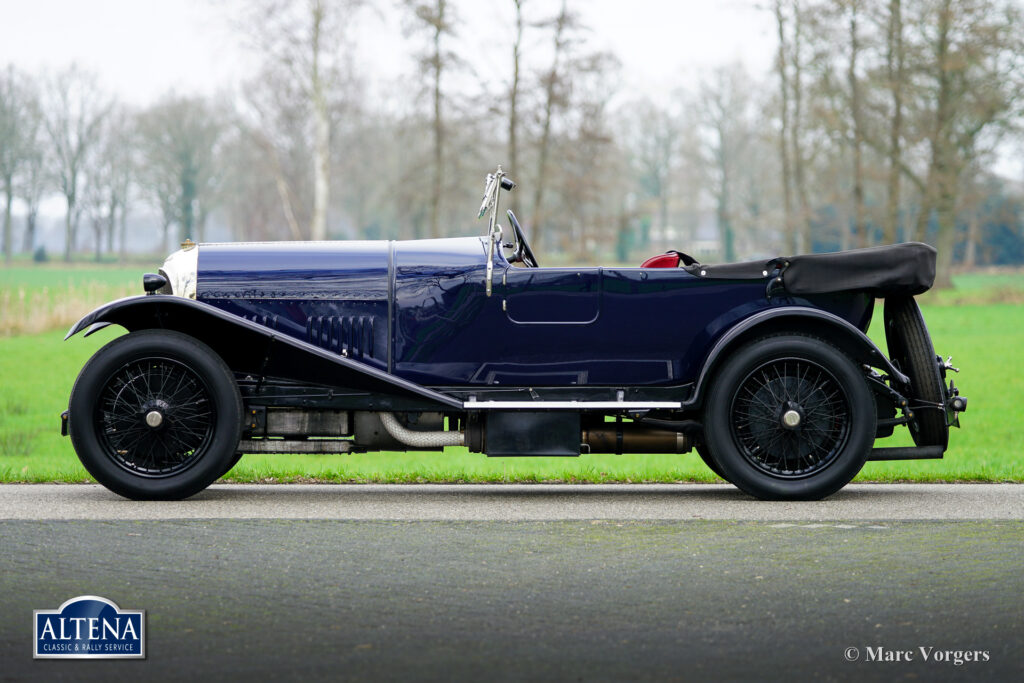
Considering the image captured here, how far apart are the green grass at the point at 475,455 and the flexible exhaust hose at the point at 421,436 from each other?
106 centimetres

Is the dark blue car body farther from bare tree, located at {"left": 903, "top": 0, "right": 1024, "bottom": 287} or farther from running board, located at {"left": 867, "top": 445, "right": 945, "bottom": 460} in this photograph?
bare tree, located at {"left": 903, "top": 0, "right": 1024, "bottom": 287}

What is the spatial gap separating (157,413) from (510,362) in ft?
6.24

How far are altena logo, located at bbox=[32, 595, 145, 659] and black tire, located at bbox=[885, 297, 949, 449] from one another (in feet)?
15.0

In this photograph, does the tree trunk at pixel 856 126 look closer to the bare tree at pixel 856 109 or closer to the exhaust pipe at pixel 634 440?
the bare tree at pixel 856 109

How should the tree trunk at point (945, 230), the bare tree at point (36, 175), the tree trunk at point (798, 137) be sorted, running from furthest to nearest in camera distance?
1. the bare tree at point (36, 175)
2. the tree trunk at point (945, 230)
3. the tree trunk at point (798, 137)

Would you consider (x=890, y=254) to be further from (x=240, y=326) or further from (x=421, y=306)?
(x=240, y=326)

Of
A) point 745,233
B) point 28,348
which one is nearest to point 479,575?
point 28,348

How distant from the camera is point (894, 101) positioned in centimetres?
3625

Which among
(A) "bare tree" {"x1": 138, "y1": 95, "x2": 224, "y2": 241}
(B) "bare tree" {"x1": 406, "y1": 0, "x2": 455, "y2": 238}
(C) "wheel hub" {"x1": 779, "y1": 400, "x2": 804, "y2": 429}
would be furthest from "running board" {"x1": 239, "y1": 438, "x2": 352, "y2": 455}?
(A) "bare tree" {"x1": 138, "y1": 95, "x2": 224, "y2": 241}

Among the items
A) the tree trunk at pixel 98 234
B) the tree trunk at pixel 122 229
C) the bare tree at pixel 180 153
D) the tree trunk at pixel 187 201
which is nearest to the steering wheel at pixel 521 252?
the bare tree at pixel 180 153

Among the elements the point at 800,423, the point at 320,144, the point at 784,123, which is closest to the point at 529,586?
the point at 800,423

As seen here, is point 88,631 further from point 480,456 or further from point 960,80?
point 960,80

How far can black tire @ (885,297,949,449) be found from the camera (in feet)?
22.8

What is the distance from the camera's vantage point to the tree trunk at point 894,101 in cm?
3453
